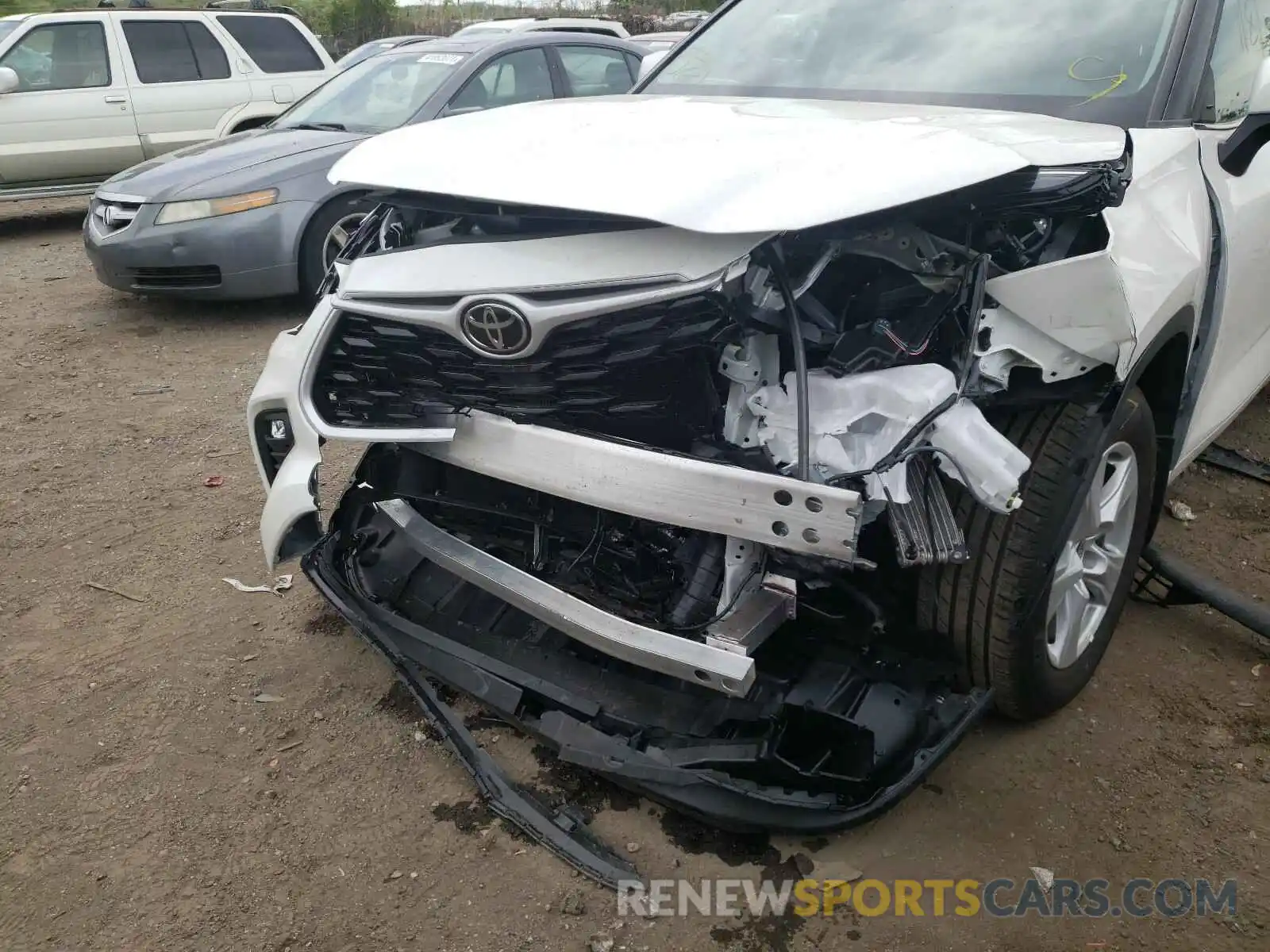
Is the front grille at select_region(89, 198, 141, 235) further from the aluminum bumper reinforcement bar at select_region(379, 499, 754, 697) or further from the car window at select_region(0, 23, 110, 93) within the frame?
the aluminum bumper reinforcement bar at select_region(379, 499, 754, 697)

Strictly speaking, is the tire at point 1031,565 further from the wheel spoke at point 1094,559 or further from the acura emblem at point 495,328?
the acura emblem at point 495,328

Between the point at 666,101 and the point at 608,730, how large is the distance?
180 centimetres

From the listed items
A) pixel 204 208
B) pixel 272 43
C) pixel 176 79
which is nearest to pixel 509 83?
pixel 204 208

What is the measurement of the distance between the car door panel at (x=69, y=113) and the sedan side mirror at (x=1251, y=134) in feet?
29.6

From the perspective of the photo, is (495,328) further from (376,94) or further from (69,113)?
(69,113)

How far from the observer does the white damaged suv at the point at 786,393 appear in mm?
1899

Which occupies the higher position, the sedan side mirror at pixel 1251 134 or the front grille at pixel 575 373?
the sedan side mirror at pixel 1251 134

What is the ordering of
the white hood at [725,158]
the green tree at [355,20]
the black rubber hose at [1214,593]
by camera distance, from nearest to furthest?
the white hood at [725,158], the black rubber hose at [1214,593], the green tree at [355,20]

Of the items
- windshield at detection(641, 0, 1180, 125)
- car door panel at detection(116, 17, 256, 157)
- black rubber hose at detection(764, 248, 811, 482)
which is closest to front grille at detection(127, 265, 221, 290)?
car door panel at detection(116, 17, 256, 157)

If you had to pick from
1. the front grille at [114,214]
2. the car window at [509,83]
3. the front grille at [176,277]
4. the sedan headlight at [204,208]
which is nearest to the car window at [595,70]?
the car window at [509,83]

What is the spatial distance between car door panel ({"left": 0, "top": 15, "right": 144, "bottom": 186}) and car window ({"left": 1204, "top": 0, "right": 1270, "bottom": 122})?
888 centimetres

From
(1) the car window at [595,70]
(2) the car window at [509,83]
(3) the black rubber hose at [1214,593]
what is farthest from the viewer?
(1) the car window at [595,70]

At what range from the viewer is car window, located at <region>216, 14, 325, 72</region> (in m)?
9.10

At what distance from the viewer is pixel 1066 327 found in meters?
1.97
